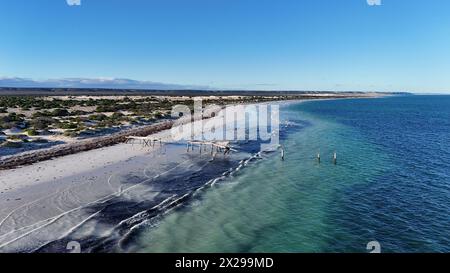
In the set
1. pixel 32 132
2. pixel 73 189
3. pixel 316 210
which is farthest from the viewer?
pixel 32 132

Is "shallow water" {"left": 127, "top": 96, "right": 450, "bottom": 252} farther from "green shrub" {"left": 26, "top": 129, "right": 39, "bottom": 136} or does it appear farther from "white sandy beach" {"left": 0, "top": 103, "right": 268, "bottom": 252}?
"green shrub" {"left": 26, "top": 129, "right": 39, "bottom": 136}

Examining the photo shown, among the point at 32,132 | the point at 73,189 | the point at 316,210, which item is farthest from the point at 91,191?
the point at 32,132

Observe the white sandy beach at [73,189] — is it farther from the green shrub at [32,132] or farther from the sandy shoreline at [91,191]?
the green shrub at [32,132]

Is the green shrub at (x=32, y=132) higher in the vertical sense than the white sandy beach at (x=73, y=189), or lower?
higher

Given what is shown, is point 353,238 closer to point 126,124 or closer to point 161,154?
point 161,154

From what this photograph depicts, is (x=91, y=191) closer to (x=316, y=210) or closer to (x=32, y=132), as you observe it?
(x=316, y=210)

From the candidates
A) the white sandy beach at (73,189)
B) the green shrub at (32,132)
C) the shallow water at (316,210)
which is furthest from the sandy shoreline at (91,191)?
the green shrub at (32,132)

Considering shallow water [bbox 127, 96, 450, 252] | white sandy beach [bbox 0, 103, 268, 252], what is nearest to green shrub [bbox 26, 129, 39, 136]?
white sandy beach [bbox 0, 103, 268, 252]

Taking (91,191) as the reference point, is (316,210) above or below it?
below

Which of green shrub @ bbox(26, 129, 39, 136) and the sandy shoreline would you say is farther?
green shrub @ bbox(26, 129, 39, 136)
